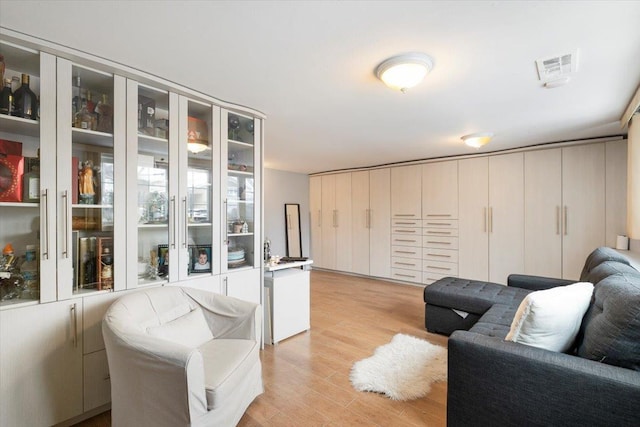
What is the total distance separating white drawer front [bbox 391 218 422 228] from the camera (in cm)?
543

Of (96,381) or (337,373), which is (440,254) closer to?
(337,373)

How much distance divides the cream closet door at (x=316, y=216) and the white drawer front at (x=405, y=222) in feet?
6.15

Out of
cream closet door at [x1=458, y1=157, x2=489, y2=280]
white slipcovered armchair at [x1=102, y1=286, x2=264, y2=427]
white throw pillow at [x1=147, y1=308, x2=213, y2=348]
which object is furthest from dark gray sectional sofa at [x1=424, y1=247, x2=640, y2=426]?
cream closet door at [x1=458, y1=157, x2=489, y2=280]

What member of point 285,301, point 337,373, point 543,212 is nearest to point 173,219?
point 285,301

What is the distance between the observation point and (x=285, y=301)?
3.03 metres

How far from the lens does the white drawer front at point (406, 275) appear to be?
17.7 ft

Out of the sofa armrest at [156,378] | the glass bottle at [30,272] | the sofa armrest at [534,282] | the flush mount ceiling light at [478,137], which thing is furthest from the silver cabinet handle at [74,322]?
the flush mount ceiling light at [478,137]

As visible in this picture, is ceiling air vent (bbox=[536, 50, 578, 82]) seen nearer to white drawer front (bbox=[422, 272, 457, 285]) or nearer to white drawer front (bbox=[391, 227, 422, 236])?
white drawer front (bbox=[391, 227, 422, 236])

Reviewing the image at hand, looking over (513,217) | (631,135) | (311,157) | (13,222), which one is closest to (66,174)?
(13,222)

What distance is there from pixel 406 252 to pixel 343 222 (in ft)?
5.13

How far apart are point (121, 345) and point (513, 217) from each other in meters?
5.10

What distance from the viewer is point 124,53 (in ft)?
5.92

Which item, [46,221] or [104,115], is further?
[104,115]

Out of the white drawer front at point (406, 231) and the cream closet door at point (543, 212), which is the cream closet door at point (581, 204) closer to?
the cream closet door at point (543, 212)
